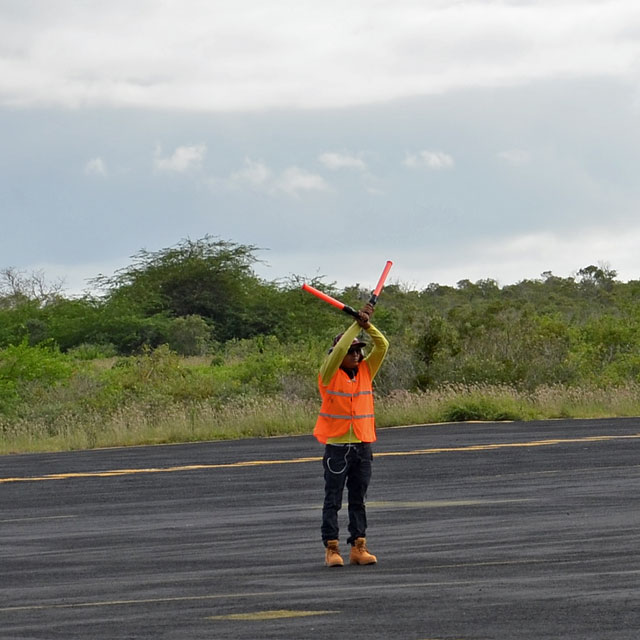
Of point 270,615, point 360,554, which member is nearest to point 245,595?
point 270,615

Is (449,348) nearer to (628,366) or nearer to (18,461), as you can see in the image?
(628,366)

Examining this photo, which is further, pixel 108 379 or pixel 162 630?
pixel 108 379

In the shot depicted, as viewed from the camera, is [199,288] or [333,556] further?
[199,288]

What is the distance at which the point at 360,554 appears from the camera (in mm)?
12047

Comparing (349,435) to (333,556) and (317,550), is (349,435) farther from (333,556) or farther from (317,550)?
(317,550)

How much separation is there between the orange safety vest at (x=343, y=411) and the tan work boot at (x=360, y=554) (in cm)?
83

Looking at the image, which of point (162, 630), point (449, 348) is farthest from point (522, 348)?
point (162, 630)

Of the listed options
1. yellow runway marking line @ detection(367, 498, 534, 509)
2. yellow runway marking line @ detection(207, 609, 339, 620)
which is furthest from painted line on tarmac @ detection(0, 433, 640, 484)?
yellow runway marking line @ detection(207, 609, 339, 620)

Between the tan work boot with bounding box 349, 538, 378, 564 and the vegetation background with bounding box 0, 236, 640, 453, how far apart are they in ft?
75.0

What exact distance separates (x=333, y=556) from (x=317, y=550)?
149 centimetres

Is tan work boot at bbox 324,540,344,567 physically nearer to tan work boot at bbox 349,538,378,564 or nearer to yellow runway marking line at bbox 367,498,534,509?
tan work boot at bbox 349,538,378,564

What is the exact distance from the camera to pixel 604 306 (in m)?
105

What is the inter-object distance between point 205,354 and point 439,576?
59.9m

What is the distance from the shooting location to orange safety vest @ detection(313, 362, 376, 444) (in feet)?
39.8
